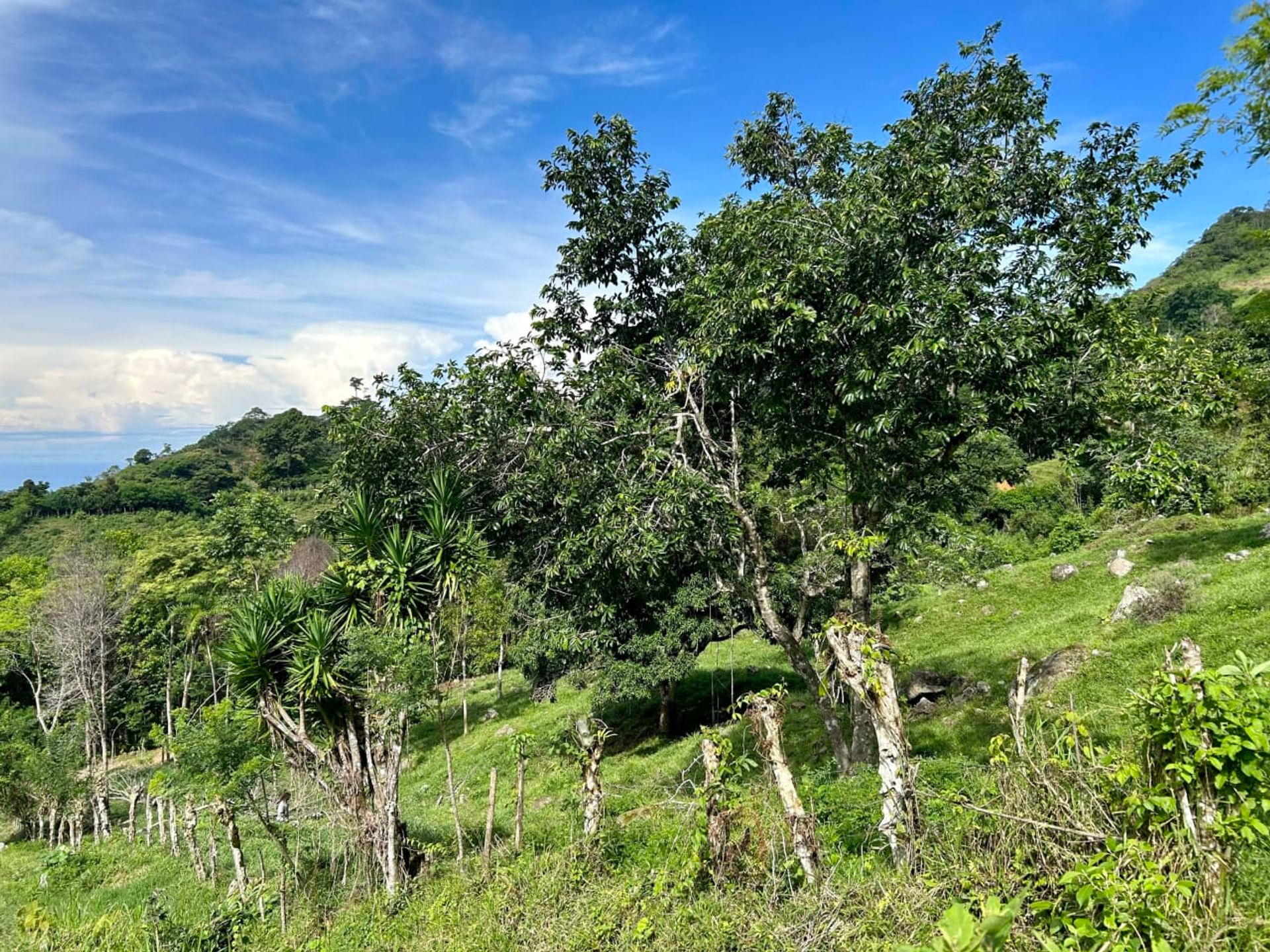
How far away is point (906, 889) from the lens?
3.75 m

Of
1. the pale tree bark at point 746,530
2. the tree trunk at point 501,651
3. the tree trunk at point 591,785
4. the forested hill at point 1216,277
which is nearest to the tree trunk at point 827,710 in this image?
the pale tree bark at point 746,530

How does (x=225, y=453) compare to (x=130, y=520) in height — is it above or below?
above

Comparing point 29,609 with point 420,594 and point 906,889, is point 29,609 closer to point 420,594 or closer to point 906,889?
point 420,594

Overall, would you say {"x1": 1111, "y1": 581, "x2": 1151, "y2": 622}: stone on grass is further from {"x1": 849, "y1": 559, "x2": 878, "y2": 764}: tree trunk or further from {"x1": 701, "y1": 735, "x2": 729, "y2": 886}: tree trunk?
{"x1": 701, "y1": 735, "x2": 729, "y2": 886}: tree trunk

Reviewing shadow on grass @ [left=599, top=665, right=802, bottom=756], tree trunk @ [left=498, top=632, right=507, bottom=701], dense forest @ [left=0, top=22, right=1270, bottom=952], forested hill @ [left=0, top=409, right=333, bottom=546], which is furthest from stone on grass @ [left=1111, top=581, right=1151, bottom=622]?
forested hill @ [left=0, top=409, right=333, bottom=546]

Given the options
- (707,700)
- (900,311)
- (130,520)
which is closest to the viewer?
(900,311)

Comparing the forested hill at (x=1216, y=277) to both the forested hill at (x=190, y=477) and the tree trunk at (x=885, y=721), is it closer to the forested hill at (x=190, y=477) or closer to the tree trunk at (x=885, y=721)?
the tree trunk at (x=885, y=721)

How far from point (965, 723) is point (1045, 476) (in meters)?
26.0

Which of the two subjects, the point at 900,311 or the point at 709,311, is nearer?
the point at 900,311

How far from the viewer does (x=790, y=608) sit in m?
13.4

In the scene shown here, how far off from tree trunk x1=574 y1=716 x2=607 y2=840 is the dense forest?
48 mm

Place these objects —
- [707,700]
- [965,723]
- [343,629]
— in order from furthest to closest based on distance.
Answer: [707,700], [965,723], [343,629]

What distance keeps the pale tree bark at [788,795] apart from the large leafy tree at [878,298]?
216 centimetres

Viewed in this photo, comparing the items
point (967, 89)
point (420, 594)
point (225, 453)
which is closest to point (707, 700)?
point (420, 594)
